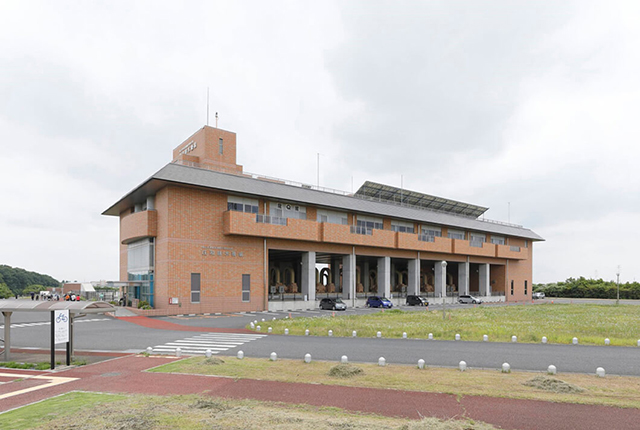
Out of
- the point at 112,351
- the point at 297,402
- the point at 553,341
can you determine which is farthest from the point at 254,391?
the point at 553,341

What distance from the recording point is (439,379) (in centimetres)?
1225

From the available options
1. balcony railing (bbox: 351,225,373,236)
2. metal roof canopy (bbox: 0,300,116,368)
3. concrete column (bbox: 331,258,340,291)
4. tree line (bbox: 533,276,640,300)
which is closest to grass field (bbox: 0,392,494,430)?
metal roof canopy (bbox: 0,300,116,368)

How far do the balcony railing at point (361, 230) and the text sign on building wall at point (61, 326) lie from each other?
36942 mm

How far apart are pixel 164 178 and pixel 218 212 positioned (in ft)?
20.3

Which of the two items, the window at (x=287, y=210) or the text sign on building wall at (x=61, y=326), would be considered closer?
the text sign on building wall at (x=61, y=326)

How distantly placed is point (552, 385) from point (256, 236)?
33.4m

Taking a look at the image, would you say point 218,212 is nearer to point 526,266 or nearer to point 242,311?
point 242,311

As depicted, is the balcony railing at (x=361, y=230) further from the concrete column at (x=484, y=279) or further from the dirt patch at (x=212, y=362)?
the dirt patch at (x=212, y=362)

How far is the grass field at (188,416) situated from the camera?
836 centimetres

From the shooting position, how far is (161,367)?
14.2 meters

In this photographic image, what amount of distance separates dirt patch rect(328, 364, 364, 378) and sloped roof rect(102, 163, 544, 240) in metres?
27.8

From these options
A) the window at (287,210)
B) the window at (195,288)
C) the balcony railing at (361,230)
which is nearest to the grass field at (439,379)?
→ the window at (195,288)

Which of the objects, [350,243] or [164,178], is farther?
[350,243]

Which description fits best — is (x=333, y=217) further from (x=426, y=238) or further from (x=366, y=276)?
(x=366, y=276)
